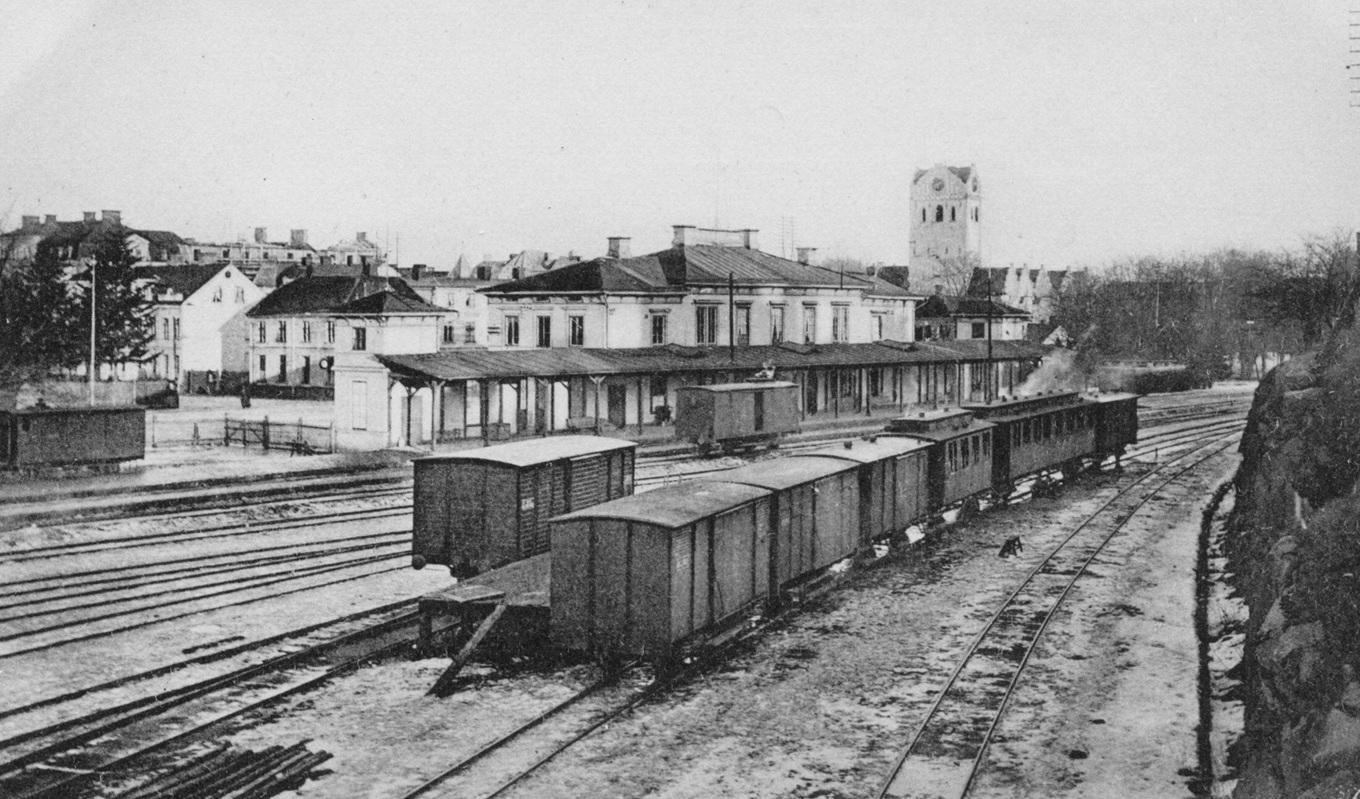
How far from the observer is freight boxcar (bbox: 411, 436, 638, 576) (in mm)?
19719

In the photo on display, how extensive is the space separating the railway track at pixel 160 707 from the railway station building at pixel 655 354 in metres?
19.5

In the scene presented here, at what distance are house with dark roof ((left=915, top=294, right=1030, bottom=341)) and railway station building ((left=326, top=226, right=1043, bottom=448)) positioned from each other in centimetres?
828

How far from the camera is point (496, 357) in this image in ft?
134

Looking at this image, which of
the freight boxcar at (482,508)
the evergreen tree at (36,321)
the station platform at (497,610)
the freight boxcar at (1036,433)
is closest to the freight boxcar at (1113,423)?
the freight boxcar at (1036,433)

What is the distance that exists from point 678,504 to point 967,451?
46.3ft

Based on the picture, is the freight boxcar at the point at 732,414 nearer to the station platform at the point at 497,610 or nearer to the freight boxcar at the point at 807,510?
the freight boxcar at the point at 807,510

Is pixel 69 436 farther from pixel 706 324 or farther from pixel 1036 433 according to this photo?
pixel 706 324

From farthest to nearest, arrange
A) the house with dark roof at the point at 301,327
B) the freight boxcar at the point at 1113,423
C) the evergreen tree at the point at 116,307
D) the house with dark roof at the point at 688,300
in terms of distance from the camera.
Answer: the house with dark roof at the point at 301,327, the evergreen tree at the point at 116,307, the house with dark roof at the point at 688,300, the freight boxcar at the point at 1113,423

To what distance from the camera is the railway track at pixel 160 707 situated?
12180 mm

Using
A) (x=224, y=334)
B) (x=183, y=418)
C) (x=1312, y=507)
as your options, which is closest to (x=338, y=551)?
(x=1312, y=507)

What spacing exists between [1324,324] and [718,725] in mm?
23657

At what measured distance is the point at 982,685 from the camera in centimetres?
1573

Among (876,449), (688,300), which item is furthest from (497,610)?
(688,300)

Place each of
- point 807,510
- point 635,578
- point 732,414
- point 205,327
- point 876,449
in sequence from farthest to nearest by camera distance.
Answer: point 205,327
point 732,414
point 876,449
point 807,510
point 635,578
